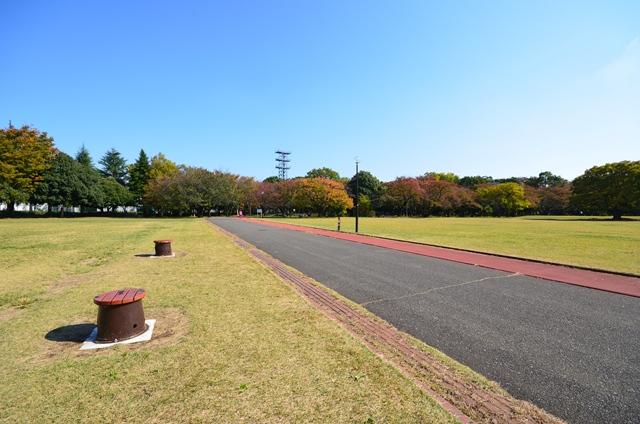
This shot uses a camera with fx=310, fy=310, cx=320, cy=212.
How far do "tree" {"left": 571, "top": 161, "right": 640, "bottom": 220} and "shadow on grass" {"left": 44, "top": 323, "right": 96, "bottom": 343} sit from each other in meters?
61.8

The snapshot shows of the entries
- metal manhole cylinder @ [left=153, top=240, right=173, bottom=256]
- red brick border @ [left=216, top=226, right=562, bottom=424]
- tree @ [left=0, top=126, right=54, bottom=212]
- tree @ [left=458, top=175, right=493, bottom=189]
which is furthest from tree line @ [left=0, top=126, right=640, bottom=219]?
red brick border @ [left=216, top=226, right=562, bottom=424]

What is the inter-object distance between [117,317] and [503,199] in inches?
3060

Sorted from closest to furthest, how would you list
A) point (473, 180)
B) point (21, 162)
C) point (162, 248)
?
point (162, 248) < point (21, 162) < point (473, 180)

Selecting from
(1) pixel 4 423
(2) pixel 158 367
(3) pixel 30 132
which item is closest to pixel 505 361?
(2) pixel 158 367

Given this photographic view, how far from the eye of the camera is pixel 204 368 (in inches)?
131

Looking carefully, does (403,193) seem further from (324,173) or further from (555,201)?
(555,201)

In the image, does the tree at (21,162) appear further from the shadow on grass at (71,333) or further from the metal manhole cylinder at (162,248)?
the shadow on grass at (71,333)

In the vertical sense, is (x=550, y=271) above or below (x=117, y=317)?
below

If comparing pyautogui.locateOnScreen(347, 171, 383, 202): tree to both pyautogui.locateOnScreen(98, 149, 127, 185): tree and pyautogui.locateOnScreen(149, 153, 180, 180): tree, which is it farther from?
pyautogui.locateOnScreen(98, 149, 127, 185): tree

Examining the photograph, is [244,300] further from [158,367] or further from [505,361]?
[505,361]

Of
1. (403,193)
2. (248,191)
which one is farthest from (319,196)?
(403,193)

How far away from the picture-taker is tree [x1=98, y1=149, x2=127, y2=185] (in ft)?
299

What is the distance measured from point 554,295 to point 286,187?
58321 millimetres

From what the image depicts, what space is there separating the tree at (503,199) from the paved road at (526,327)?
70446 millimetres
